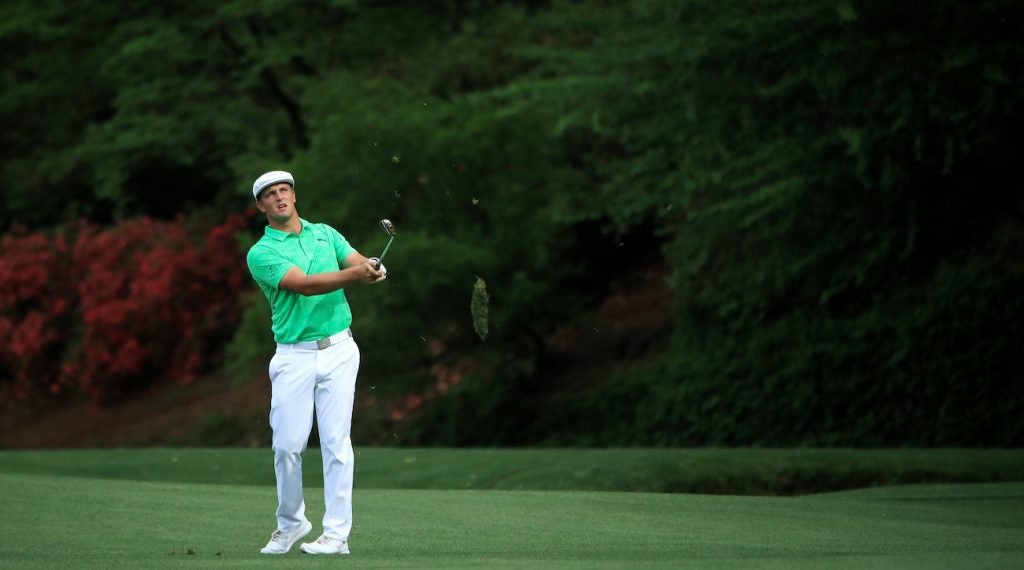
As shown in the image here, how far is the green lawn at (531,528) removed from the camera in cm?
926

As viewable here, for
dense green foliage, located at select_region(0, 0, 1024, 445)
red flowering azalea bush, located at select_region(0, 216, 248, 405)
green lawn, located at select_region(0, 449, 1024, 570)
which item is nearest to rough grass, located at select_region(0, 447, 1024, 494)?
green lawn, located at select_region(0, 449, 1024, 570)

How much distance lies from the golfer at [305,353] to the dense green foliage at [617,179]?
7.63 meters

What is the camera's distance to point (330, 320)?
29.6 feet

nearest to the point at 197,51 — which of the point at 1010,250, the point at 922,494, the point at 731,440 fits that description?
the point at 731,440

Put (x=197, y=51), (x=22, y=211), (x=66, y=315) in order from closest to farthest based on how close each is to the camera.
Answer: (x=197, y=51)
(x=66, y=315)
(x=22, y=211)

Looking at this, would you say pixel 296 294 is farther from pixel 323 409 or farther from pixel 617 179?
pixel 617 179

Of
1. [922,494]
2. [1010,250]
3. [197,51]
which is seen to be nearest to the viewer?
[922,494]

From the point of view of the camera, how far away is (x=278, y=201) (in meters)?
9.12

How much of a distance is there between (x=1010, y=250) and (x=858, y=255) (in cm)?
506

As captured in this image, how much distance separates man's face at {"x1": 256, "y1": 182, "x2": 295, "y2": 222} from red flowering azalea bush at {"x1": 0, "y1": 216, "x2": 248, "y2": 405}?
22.9 meters

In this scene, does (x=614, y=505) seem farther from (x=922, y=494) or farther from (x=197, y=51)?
(x=197, y=51)

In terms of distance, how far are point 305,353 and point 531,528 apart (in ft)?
8.35

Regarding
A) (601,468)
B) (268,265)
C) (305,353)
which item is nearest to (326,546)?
(305,353)

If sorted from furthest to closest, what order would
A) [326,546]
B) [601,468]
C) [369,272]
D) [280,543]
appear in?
[601,468] → [280,543] → [326,546] → [369,272]
